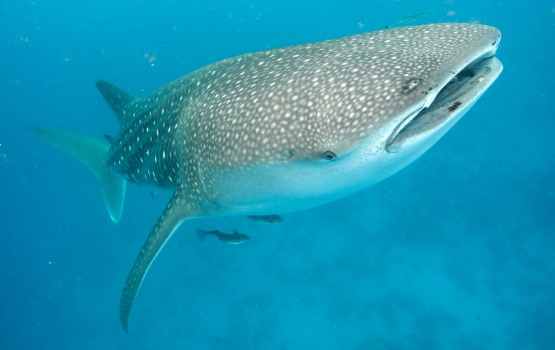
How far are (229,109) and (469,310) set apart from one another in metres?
9.68

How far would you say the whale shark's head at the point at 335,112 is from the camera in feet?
6.85

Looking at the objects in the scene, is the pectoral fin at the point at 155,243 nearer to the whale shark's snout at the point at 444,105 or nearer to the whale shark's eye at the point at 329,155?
the whale shark's eye at the point at 329,155

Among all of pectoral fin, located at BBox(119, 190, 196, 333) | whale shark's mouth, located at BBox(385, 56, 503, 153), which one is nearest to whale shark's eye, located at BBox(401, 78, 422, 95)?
whale shark's mouth, located at BBox(385, 56, 503, 153)

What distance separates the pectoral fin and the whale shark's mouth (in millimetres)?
2338

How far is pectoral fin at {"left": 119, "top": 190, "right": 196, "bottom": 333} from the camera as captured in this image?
391 cm

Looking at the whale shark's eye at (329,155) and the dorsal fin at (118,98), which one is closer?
the whale shark's eye at (329,155)

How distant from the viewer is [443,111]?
2105 millimetres

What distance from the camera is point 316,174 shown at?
2631 millimetres

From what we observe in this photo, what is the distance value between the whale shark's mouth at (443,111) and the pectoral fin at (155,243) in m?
2.34

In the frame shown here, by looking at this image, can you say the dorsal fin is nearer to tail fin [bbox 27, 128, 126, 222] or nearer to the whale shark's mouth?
tail fin [bbox 27, 128, 126, 222]

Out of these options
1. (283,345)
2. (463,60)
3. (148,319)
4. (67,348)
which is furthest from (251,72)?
(67,348)

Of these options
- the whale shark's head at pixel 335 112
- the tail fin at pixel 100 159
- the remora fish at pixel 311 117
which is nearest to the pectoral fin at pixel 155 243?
the remora fish at pixel 311 117

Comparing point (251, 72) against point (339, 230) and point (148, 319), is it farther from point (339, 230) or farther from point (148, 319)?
point (148, 319)

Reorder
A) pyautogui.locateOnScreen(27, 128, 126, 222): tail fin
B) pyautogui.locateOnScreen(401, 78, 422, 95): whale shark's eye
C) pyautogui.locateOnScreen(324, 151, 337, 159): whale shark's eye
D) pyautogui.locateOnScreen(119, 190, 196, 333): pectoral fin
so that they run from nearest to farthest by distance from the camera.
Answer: pyautogui.locateOnScreen(401, 78, 422, 95): whale shark's eye → pyautogui.locateOnScreen(324, 151, 337, 159): whale shark's eye → pyautogui.locateOnScreen(119, 190, 196, 333): pectoral fin → pyautogui.locateOnScreen(27, 128, 126, 222): tail fin
